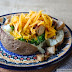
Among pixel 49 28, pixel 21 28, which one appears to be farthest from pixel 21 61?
pixel 49 28

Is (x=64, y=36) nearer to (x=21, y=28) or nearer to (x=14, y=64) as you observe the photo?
(x=21, y=28)

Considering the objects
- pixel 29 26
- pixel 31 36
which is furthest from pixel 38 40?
pixel 29 26

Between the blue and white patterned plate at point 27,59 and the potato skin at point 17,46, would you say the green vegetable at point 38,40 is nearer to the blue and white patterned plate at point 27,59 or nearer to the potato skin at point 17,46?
the potato skin at point 17,46

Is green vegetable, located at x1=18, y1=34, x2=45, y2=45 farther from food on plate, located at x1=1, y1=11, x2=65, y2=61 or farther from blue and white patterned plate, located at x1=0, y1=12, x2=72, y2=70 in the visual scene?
blue and white patterned plate, located at x1=0, y1=12, x2=72, y2=70

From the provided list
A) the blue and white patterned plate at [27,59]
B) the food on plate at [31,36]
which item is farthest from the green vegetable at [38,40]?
the blue and white patterned plate at [27,59]

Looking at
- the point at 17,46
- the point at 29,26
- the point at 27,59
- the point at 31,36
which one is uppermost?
the point at 29,26

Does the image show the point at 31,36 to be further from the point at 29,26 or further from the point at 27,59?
the point at 27,59

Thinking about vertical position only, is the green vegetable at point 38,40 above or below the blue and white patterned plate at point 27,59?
above

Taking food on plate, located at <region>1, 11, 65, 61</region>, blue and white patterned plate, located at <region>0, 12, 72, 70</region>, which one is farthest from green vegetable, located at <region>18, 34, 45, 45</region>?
blue and white patterned plate, located at <region>0, 12, 72, 70</region>
